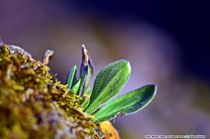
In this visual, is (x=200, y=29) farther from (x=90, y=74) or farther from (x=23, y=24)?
(x=90, y=74)

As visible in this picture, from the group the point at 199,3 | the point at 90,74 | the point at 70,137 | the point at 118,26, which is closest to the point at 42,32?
the point at 118,26

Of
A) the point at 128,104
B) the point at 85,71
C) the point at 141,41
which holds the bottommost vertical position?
the point at 128,104

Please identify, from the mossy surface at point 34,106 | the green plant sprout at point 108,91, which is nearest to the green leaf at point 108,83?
the green plant sprout at point 108,91

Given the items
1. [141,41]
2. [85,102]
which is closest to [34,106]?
[85,102]

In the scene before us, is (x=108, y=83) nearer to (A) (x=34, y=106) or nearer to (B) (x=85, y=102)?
(B) (x=85, y=102)

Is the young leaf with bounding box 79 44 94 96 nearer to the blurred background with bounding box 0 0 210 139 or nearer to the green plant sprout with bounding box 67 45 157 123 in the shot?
the green plant sprout with bounding box 67 45 157 123

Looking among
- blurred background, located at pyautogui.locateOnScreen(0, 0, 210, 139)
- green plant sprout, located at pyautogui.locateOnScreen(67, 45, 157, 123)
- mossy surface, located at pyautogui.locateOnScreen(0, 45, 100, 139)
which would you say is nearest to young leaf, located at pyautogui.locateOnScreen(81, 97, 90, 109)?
green plant sprout, located at pyautogui.locateOnScreen(67, 45, 157, 123)

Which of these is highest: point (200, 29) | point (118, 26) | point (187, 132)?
point (118, 26)
